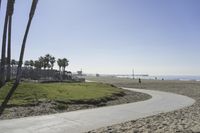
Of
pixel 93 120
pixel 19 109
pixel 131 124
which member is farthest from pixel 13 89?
pixel 131 124

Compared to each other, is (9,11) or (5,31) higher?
(9,11)

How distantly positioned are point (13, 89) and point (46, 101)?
4.29m

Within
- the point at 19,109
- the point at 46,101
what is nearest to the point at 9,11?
the point at 46,101

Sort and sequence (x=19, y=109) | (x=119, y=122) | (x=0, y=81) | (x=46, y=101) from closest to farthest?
(x=119, y=122) < (x=19, y=109) < (x=46, y=101) < (x=0, y=81)

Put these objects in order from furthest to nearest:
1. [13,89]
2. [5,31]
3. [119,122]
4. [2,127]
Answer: [5,31]
[13,89]
[119,122]
[2,127]

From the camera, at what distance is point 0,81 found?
2372cm

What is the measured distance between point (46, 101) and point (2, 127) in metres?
7.09

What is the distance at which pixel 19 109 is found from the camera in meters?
15.6

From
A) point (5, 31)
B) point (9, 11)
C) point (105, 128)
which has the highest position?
point (9, 11)

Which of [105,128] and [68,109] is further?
[68,109]

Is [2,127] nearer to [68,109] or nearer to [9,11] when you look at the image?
[68,109]

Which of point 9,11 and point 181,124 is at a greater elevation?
point 9,11

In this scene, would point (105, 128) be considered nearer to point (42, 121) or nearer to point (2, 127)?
point (42, 121)

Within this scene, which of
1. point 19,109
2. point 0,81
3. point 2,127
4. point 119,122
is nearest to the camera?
point 2,127
